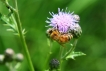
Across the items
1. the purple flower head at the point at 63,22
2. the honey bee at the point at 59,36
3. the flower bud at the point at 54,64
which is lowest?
the flower bud at the point at 54,64

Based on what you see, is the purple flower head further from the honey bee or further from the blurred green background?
the blurred green background

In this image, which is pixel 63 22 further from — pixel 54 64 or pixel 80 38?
pixel 80 38

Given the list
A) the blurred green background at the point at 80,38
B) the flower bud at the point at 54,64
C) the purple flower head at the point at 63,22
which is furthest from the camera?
the blurred green background at the point at 80,38

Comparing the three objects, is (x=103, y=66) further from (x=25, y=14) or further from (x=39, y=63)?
(x=25, y=14)

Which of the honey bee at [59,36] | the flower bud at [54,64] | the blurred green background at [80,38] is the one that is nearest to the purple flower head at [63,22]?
the honey bee at [59,36]

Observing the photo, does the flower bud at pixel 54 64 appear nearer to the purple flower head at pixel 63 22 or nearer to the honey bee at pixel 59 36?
the honey bee at pixel 59 36

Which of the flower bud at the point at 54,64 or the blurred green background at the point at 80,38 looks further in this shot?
the blurred green background at the point at 80,38
